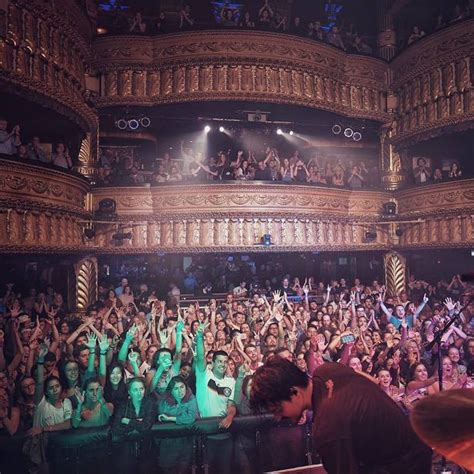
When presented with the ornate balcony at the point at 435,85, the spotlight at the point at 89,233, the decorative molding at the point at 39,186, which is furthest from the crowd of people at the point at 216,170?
the ornate balcony at the point at 435,85

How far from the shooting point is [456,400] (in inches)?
109

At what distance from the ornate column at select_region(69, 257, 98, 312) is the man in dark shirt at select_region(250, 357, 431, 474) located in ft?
35.1

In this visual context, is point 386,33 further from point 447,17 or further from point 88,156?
point 88,156

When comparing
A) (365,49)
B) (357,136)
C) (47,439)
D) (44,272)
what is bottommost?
(47,439)

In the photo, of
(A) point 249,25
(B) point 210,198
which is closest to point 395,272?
(B) point 210,198

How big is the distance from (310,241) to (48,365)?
945 centimetres

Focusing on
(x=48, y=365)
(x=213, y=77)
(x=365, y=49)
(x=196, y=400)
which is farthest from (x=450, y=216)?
(x=48, y=365)

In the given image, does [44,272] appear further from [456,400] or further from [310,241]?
[456,400]

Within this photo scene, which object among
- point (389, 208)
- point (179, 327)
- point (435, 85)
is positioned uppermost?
point (435, 85)

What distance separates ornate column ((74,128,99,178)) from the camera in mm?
13320

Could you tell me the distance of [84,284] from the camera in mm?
12586

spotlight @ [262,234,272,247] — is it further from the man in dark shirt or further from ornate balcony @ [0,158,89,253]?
the man in dark shirt

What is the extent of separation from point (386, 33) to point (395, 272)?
339 inches

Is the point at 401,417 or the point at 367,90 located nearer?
the point at 401,417
